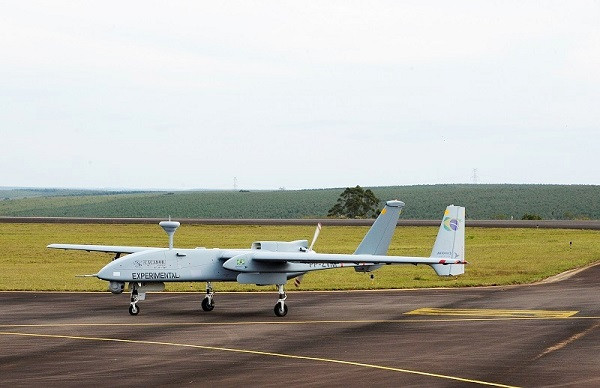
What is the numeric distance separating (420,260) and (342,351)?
728 cm

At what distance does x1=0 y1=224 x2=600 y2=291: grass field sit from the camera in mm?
47688

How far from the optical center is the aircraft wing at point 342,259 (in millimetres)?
32750

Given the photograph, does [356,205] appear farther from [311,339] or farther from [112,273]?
[311,339]

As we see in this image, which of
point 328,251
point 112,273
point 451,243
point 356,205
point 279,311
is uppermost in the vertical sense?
point 356,205

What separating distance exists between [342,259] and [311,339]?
5.04 m

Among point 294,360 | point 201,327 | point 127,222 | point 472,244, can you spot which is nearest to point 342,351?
point 294,360

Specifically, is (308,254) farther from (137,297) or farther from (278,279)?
(137,297)

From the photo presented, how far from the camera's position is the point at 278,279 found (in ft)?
115

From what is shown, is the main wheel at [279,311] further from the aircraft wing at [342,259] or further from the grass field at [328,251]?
the grass field at [328,251]

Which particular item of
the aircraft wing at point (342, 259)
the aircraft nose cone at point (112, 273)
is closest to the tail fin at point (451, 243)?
the aircraft wing at point (342, 259)

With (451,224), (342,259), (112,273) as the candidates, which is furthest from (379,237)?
(112,273)

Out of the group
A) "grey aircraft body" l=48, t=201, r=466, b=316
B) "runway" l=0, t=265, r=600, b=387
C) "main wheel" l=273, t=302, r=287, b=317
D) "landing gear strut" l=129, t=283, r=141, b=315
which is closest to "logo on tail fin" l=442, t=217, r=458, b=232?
"grey aircraft body" l=48, t=201, r=466, b=316

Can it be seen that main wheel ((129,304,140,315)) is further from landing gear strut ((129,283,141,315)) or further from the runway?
the runway

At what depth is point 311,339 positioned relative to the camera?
28.6m
